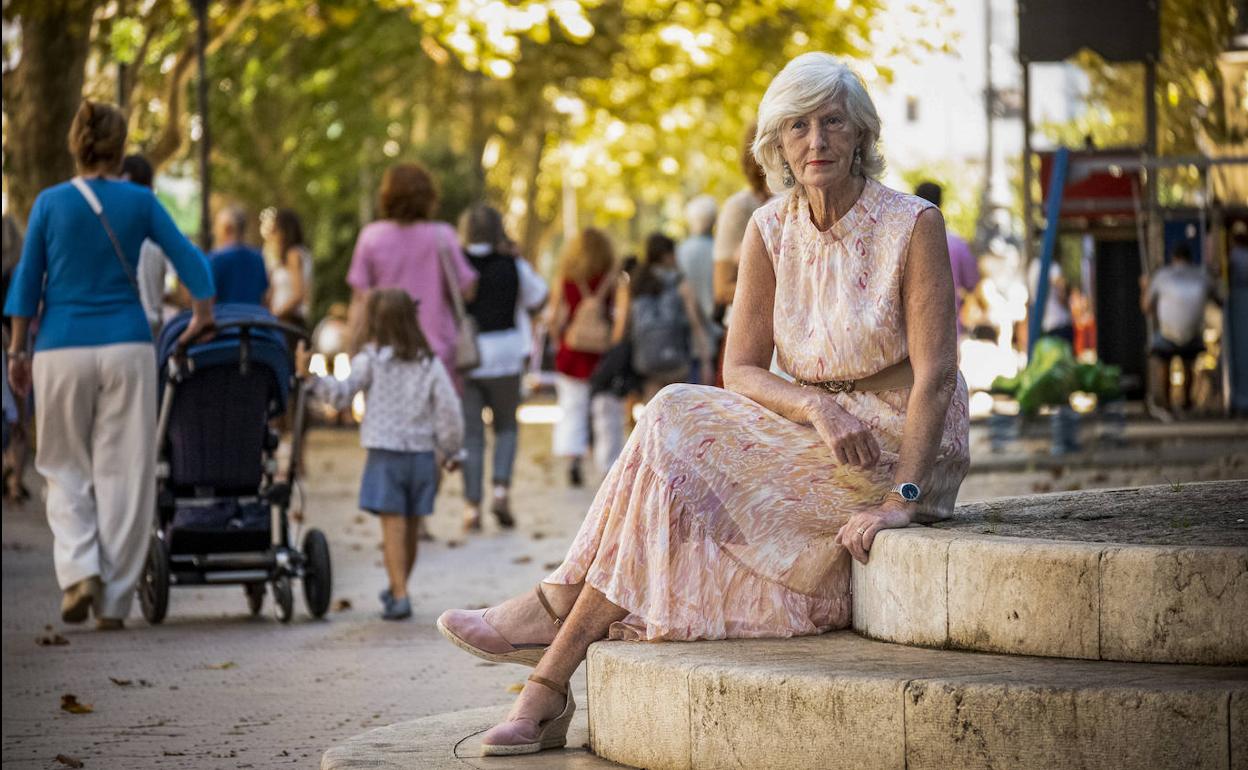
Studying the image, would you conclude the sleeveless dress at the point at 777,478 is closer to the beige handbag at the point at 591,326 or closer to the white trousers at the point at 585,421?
the white trousers at the point at 585,421

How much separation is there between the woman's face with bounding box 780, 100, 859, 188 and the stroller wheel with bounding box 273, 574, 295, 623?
5.00 metres

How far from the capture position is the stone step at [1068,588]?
5.00 m

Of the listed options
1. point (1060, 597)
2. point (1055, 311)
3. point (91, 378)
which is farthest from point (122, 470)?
point (1055, 311)

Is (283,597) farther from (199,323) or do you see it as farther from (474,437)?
(474,437)

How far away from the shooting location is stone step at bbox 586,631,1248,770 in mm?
4598

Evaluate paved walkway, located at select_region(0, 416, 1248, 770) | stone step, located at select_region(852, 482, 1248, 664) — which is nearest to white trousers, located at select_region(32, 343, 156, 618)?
paved walkway, located at select_region(0, 416, 1248, 770)

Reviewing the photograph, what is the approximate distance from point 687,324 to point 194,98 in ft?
52.0

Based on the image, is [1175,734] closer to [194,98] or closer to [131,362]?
[131,362]

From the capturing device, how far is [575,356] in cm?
1781

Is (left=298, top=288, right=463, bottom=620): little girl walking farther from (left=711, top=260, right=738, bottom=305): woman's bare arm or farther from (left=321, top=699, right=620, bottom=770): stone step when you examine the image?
(left=321, top=699, right=620, bottom=770): stone step

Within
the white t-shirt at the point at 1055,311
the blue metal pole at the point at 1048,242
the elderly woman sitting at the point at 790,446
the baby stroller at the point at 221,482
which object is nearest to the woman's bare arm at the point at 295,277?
the blue metal pole at the point at 1048,242

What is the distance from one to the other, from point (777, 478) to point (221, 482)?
5206mm

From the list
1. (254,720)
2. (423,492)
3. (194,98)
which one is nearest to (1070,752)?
(254,720)

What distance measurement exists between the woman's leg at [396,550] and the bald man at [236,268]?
430 cm
